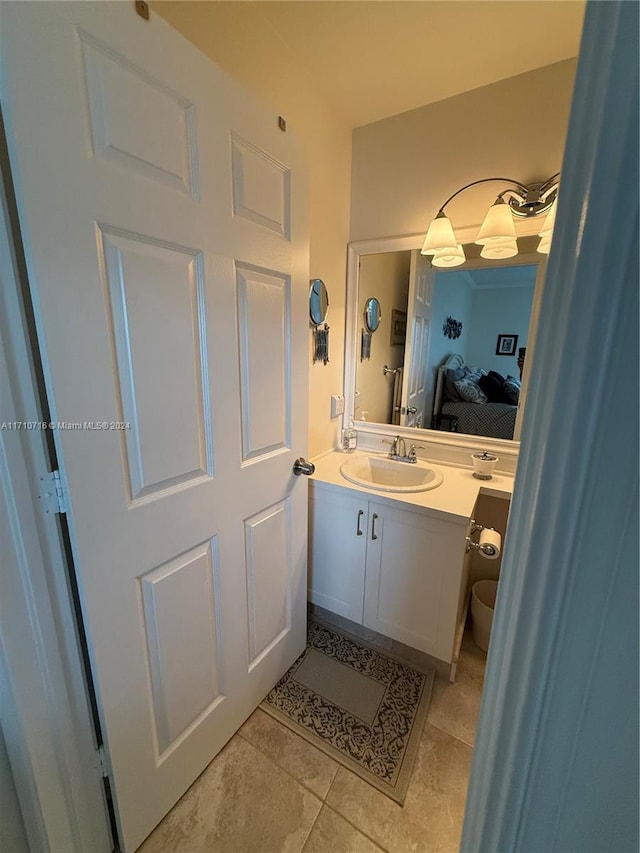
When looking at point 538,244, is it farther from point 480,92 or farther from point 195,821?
point 195,821

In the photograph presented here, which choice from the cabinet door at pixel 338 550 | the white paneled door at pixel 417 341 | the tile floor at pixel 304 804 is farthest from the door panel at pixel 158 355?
the white paneled door at pixel 417 341

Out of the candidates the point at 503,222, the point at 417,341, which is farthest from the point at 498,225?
the point at 417,341

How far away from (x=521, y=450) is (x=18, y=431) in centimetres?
82

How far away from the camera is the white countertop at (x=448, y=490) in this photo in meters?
1.33

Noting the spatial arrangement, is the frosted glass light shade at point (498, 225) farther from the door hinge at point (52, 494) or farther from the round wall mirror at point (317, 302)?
the door hinge at point (52, 494)

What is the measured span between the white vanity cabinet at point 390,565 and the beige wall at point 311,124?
43 cm

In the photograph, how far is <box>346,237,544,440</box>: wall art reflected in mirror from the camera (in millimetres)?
1559

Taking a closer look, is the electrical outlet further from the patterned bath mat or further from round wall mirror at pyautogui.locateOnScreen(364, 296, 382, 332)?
the patterned bath mat

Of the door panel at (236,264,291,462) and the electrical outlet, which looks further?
the electrical outlet

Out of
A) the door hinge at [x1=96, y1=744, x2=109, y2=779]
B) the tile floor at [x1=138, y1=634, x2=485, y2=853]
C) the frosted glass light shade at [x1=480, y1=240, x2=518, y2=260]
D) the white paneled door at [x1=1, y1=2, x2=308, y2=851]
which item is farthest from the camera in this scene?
the frosted glass light shade at [x1=480, y1=240, x2=518, y2=260]

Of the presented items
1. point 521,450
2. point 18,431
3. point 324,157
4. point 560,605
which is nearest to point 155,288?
point 18,431

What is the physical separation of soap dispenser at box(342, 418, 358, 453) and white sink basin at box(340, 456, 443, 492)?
4.4 inches

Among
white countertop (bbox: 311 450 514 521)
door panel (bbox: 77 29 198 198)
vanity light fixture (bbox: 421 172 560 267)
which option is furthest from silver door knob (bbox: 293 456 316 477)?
vanity light fixture (bbox: 421 172 560 267)

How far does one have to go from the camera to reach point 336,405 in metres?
1.94
